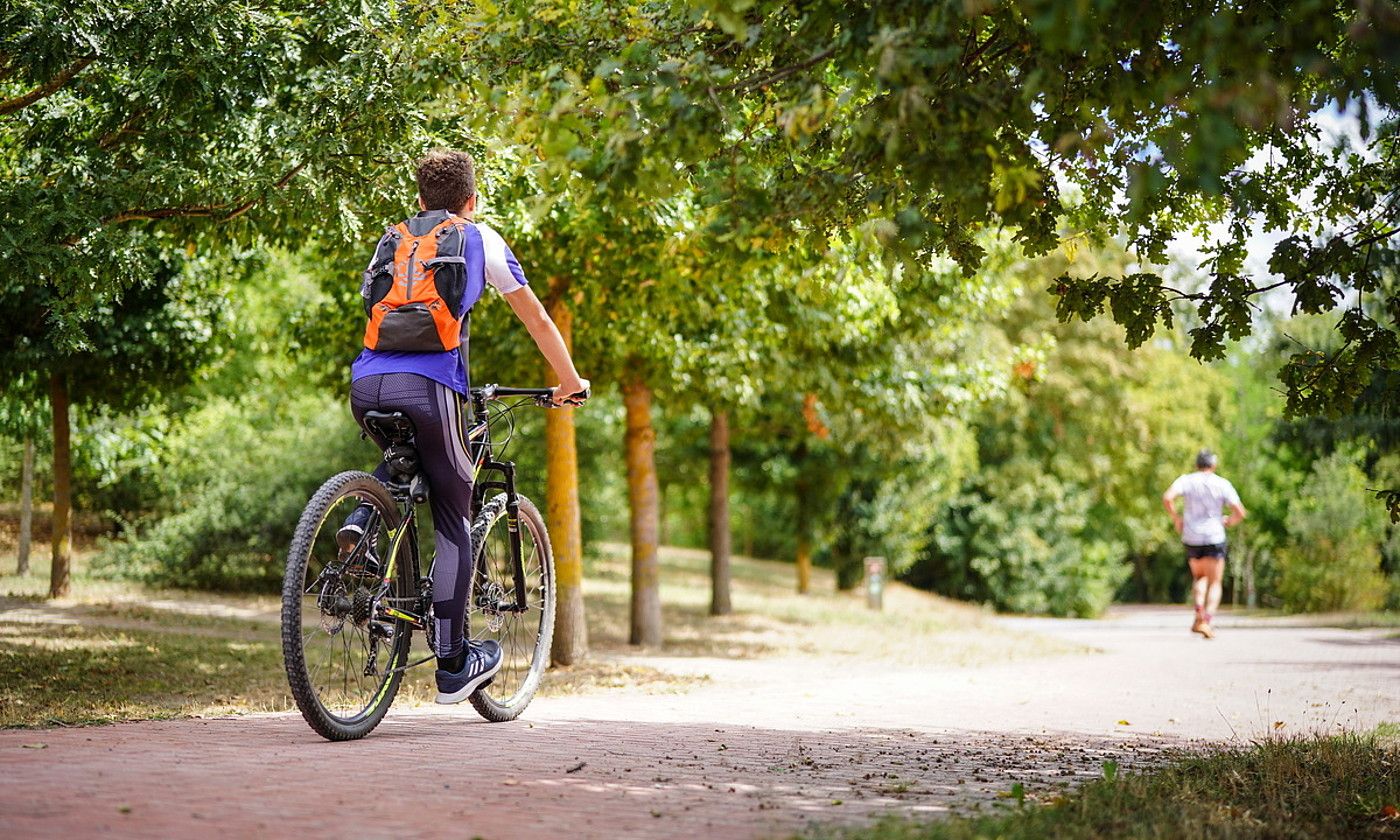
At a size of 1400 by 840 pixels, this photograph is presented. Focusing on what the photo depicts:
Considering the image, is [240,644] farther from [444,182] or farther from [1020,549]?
[1020,549]

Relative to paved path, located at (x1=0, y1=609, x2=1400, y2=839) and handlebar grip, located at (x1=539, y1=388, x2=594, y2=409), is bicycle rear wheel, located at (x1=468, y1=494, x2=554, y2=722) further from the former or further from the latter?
handlebar grip, located at (x1=539, y1=388, x2=594, y2=409)

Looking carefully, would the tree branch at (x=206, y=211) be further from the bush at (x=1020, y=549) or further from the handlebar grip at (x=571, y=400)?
the bush at (x=1020, y=549)

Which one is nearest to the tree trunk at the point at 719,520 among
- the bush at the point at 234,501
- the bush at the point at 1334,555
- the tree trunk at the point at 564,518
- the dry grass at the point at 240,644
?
the dry grass at the point at 240,644

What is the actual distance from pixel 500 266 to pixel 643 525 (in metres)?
9.66

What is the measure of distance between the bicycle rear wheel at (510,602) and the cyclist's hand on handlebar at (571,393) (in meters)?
0.59

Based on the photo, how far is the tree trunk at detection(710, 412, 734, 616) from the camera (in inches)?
791

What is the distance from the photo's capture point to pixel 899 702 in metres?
8.64

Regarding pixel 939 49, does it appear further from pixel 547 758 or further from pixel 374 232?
pixel 374 232

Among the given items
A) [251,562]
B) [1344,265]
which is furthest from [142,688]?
[251,562]

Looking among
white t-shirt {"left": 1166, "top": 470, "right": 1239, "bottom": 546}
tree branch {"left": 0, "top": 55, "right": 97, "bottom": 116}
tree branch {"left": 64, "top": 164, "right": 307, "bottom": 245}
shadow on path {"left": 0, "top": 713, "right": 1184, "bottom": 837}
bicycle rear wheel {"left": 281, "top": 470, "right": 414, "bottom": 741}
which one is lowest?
shadow on path {"left": 0, "top": 713, "right": 1184, "bottom": 837}

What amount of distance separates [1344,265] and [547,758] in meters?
4.14

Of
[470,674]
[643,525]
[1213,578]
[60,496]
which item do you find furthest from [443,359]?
[1213,578]

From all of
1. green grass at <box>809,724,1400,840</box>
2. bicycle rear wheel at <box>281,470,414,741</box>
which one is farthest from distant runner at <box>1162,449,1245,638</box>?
bicycle rear wheel at <box>281,470,414,741</box>

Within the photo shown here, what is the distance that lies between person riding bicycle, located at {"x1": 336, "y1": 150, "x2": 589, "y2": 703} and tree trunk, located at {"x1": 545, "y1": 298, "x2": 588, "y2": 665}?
209 inches
